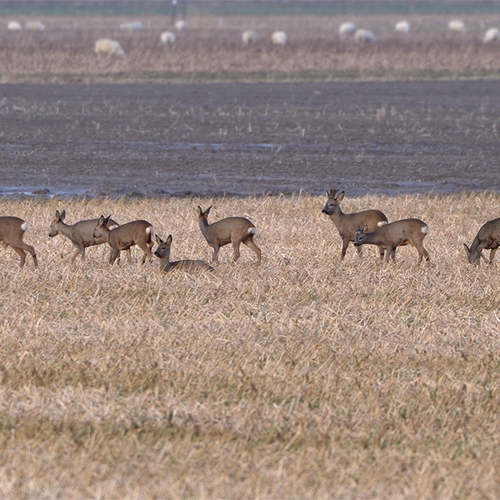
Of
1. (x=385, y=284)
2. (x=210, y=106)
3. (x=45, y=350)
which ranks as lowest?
(x=45, y=350)

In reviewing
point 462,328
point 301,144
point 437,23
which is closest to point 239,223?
point 462,328

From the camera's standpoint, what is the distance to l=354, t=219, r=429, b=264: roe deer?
12.2m

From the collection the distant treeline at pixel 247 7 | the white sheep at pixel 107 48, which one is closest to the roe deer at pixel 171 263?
the white sheep at pixel 107 48

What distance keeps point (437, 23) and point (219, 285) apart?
10493 cm

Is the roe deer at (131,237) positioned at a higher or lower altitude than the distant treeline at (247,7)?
lower

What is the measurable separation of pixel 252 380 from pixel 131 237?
4.75 metres

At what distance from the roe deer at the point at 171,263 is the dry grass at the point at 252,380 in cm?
23

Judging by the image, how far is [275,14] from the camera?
433ft

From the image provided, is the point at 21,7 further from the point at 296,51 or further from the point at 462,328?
the point at 462,328

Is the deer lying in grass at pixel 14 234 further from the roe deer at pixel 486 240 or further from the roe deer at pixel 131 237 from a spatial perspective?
the roe deer at pixel 486 240

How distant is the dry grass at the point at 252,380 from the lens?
6066 mm

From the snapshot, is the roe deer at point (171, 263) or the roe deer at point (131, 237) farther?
the roe deer at point (131, 237)

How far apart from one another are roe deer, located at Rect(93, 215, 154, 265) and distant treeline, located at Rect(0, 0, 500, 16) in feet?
383

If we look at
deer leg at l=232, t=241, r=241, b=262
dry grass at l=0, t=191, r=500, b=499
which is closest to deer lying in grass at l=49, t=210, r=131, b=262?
dry grass at l=0, t=191, r=500, b=499
